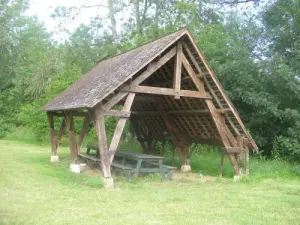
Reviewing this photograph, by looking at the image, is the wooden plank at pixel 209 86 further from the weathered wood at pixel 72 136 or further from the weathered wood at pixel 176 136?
the weathered wood at pixel 72 136

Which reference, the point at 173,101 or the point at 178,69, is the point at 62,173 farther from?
the point at 178,69

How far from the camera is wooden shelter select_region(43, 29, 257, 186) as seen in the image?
9219 millimetres

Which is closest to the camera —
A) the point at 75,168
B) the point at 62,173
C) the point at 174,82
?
the point at 174,82

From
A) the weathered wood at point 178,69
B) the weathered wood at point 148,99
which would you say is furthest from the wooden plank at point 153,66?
the weathered wood at point 148,99

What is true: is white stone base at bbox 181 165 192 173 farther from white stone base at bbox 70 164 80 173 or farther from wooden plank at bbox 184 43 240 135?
A: white stone base at bbox 70 164 80 173

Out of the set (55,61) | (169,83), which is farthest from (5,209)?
(55,61)

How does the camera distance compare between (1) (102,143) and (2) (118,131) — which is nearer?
(1) (102,143)

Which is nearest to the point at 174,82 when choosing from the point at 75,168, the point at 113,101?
the point at 113,101

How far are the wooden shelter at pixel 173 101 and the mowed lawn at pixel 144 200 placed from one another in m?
1.10

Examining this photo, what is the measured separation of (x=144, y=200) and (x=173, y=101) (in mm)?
5649

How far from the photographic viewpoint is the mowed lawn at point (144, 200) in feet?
20.1

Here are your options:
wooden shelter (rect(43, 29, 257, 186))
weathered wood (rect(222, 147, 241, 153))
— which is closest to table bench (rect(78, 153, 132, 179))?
wooden shelter (rect(43, 29, 257, 186))

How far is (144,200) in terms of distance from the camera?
24.8 ft

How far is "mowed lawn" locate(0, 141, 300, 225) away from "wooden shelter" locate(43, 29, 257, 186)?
110cm
